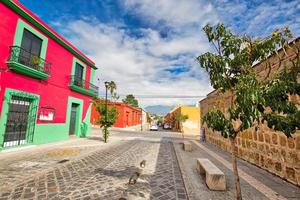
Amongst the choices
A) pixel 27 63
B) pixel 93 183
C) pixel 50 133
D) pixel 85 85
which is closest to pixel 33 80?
pixel 27 63

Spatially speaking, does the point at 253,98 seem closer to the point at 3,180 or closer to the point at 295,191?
the point at 295,191

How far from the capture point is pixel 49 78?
11.0 meters

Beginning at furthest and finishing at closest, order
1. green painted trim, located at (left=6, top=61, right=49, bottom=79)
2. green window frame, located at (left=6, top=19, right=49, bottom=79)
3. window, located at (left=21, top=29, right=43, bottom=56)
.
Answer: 1. window, located at (left=21, top=29, right=43, bottom=56)
2. green window frame, located at (left=6, top=19, right=49, bottom=79)
3. green painted trim, located at (left=6, top=61, right=49, bottom=79)

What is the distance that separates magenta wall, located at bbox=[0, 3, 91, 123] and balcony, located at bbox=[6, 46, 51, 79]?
0.74ft

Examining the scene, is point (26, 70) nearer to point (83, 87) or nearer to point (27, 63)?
point (27, 63)

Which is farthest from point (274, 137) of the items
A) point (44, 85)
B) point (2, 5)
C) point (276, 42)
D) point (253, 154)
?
point (2, 5)

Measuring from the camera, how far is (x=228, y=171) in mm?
6547

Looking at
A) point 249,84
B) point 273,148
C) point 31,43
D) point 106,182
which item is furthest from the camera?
point 31,43

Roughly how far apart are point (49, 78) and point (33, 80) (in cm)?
126

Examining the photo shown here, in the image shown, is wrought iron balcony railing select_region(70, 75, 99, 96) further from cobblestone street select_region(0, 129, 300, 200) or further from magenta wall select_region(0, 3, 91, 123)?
cobblestone street select_region(0, 129, 300, 200)

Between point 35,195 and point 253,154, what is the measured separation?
790 cm

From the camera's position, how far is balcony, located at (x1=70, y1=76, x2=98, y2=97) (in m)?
13.3

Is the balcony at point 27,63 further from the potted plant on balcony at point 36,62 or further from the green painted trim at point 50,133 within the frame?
the green painted trim at point 50,133

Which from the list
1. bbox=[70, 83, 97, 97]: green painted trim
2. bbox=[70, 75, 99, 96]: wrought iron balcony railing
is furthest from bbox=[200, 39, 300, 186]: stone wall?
bbox=[70, 75, 99, 96]: wrought iron balcony railing
